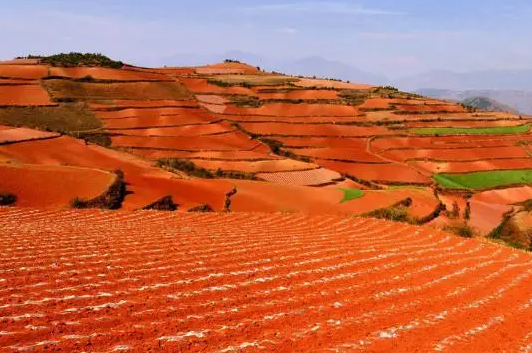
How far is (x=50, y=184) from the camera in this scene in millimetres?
30797

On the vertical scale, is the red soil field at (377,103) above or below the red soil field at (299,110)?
above

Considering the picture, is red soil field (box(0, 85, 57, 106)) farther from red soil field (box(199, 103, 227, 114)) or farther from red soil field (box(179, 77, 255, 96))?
red soil field (box(179, 77, 255, 96))

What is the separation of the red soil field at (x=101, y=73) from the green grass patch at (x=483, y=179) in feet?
181

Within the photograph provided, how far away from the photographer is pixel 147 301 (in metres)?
10.7

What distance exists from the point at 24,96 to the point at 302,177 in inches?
1689

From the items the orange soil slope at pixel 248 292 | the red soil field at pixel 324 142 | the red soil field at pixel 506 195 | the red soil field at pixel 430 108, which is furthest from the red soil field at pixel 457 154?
the orange soil slope at pixel 248 292

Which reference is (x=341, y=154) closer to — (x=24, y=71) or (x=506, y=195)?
(x=506, y=195)

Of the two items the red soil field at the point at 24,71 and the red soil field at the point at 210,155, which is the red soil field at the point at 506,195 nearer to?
the red soil field at the point at 210,155

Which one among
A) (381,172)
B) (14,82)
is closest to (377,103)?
(381,172)

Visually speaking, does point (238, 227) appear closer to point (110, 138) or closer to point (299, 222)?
point (299, 222)

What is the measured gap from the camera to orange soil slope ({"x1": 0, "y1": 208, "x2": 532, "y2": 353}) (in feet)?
30.0

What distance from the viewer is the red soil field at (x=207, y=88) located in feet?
337

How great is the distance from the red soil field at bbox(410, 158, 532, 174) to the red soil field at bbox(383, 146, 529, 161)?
1695 millimetres

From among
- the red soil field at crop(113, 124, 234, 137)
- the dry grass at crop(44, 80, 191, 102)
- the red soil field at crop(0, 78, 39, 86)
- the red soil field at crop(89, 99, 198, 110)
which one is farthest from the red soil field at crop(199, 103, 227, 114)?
the red soil field at crop(0, 78, 39, 86)
